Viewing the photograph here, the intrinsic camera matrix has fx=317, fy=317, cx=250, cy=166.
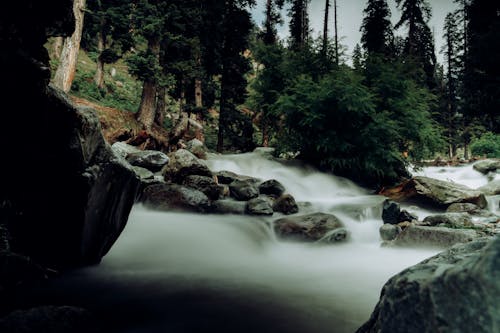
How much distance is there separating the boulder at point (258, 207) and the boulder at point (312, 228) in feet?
2.89

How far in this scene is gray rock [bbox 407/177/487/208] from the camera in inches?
365

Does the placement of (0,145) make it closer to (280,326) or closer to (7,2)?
(7,2)

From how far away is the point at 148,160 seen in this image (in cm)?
1010

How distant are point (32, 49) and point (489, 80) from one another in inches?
967

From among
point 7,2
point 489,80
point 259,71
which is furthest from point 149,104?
point 489,80

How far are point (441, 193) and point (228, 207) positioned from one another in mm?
6541

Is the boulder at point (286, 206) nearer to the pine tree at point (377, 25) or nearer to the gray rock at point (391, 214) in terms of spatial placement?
the gray rock at point (391, 214)

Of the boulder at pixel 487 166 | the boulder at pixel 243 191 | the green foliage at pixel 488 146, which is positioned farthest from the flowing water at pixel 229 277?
the green foliage at pixel 488 146

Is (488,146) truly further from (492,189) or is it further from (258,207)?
(258,207)

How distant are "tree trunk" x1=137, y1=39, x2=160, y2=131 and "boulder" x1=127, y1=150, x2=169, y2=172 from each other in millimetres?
4638

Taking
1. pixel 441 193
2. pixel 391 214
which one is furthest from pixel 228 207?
pixel 441 193

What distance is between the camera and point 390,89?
13484mm

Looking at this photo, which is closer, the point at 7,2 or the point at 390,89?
the point at 7,2

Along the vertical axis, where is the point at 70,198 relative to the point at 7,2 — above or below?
below
